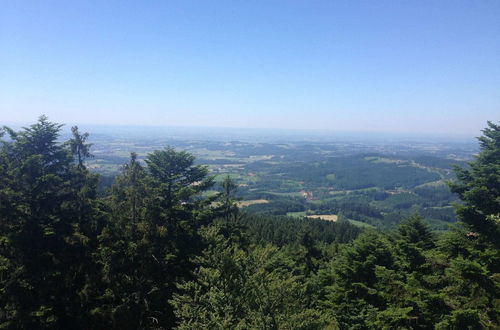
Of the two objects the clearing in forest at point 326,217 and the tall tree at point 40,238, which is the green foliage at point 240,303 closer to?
the tall tree at point 40,238

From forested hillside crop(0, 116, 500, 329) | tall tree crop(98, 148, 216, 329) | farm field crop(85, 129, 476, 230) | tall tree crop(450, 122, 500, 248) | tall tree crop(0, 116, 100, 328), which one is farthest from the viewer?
farm field crop(85, 129, 476, 230)

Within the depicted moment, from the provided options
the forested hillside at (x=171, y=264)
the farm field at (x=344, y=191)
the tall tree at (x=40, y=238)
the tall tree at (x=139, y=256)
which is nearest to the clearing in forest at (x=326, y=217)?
the farm field at (x=344, y=191)

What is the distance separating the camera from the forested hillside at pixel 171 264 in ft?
40.3

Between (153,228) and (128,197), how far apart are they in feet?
6.84

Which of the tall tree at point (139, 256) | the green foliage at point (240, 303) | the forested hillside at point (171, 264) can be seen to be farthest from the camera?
the tall tree at point (139, 256)

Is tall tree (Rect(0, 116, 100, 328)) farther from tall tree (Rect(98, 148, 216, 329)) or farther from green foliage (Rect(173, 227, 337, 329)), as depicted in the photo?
green foliage (Rect(173, 227, 337, 329))

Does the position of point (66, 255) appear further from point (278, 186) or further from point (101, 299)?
point (278, 186)

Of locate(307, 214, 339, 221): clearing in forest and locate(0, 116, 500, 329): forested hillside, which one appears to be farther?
locate(307, 214, 339, 221): clearing in forest

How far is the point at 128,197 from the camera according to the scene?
635 inches

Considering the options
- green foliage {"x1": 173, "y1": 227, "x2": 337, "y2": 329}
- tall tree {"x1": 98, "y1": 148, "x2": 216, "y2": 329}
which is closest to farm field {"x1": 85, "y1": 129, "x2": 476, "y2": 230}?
tall tree {"x1": 98, "y1": 148, "x2": 216, "y2": 329}

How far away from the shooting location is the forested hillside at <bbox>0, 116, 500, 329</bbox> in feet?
40.3

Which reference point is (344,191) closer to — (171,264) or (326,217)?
(326,217)

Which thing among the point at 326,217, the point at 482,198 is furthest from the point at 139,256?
the point at 326,217

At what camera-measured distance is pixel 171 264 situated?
17.5 m
